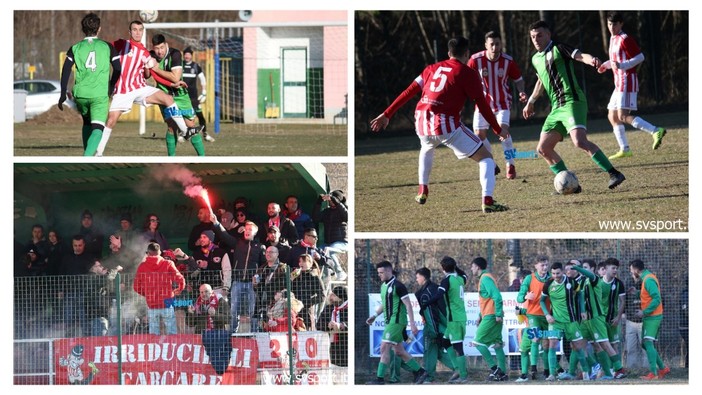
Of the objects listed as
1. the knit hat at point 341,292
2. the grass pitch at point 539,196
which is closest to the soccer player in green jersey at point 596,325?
the grass pitch at point 539,196

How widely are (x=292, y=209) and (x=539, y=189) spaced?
2.71 meters

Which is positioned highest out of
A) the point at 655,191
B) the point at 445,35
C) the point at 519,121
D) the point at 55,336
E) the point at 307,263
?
the point at 445,35

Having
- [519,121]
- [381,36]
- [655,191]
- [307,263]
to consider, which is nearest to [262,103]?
[381,36]

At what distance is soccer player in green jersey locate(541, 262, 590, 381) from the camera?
10797mm

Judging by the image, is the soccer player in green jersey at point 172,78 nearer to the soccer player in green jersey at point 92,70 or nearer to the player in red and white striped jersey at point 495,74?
the soccer player in green jersey at point 92,70

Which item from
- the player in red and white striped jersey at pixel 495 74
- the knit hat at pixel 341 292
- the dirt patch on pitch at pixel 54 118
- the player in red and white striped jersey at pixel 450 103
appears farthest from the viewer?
the dirt patch on pitch at pixel 54 118

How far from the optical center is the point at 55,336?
10672 mm

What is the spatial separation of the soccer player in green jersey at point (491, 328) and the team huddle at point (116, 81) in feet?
12.5

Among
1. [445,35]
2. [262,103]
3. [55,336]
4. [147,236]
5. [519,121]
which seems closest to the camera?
[55,336]

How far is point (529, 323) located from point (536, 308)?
18 cm

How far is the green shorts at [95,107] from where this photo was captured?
11.3m

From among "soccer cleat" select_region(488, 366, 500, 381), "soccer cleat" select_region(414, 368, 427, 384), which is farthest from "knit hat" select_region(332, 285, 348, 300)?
"soccer cleat" select_region(488, 366, 500, 381)

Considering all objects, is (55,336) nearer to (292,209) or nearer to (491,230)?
(292,209)

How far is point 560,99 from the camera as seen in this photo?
1079 cm
